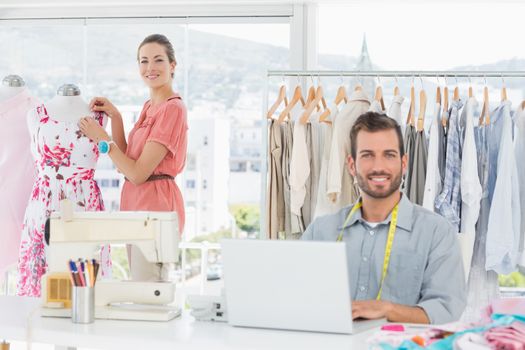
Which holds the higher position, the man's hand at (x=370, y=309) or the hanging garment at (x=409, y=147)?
the hanging garment at (x=409, y=147)

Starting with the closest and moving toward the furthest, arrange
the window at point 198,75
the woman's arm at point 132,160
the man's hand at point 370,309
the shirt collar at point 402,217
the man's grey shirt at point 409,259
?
the man's hand at point 370,309 < the man's grey shirt at point 409,259 < the shirt collar at point 402,217 < the woman's arm at point 132,160 < the window at point 198,75

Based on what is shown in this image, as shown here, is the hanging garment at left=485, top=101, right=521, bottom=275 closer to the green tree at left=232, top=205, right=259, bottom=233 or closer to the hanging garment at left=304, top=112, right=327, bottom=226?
the hanging garment at left=304, top=112, right=327, bottom=226

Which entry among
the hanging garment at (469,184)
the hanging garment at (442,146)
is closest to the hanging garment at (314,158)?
the hanging garment at (442,146)

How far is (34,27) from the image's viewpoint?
16.7 ft

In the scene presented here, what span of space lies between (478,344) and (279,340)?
53 cm

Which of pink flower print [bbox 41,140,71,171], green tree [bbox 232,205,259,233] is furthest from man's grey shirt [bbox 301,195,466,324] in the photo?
green tree [bbox 232,205,259,233]

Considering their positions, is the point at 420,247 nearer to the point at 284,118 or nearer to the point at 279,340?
the point at 279,340

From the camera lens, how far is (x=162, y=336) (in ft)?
7.30

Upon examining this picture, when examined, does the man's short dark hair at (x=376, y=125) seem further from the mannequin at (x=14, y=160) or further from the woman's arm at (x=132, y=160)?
the mannequin at (x=14, y=160)

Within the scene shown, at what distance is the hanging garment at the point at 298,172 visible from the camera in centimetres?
392

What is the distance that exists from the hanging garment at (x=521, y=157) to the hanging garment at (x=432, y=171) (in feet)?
1.24

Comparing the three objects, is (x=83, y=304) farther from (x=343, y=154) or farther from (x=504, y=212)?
(x=504, y=212)

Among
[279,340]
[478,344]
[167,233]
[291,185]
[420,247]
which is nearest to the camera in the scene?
[478,344]

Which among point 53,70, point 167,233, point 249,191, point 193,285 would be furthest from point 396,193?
point 53,70
